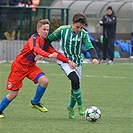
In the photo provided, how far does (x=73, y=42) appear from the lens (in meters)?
10.3

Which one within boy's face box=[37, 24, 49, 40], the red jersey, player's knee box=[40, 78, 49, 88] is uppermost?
boy's face box=[37, 24, 49, 40]

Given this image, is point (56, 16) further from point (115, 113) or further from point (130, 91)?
point (115, 113)

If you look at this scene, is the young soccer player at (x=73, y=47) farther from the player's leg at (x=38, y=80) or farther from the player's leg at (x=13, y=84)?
the player's leg at (x=13, y=84)

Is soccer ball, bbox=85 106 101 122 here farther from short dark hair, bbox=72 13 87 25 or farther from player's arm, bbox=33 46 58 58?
short dark hair, bbox=72 13 87 25

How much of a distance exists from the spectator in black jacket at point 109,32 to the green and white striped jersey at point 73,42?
1327 centimetres

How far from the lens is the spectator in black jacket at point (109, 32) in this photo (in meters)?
23.8

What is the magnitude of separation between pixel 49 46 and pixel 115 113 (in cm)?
153

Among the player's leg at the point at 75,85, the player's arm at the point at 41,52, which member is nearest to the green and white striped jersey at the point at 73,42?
the player's leg at the point at 75,85

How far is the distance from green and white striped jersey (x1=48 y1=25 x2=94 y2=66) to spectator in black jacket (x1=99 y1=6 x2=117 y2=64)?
13.3 meters

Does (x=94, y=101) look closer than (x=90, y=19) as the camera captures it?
Yes

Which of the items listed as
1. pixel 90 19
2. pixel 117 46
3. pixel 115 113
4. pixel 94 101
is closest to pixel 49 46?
pixel 115 113

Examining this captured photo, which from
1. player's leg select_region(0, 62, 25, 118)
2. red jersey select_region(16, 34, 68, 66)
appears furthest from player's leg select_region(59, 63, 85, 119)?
player's leg select_region(0, 62, 25, 118)

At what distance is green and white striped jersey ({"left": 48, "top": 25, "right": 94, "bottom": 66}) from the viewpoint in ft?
33.7

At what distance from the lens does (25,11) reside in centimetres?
2380
